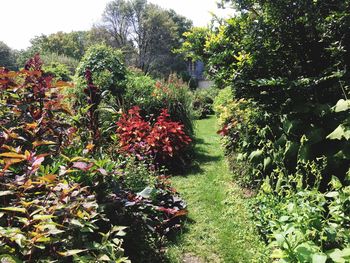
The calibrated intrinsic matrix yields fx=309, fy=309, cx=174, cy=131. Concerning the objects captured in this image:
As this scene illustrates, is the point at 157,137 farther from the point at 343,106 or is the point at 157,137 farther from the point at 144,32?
the point at 144,32

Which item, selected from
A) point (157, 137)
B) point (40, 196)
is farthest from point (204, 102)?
point (40, 196)

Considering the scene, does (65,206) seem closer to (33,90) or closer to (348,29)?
(33,90)

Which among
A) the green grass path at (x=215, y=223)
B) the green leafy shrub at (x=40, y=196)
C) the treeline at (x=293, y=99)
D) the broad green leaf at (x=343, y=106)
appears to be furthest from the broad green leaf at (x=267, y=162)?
the green leafy shrub at (x=40, y=196)

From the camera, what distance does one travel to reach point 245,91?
12.6ft

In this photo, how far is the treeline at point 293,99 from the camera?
8.13 feet

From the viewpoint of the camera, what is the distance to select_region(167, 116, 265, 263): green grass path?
284 centimetres

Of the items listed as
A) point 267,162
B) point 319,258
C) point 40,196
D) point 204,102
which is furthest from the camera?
point 204,102

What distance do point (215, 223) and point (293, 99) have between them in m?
1.62

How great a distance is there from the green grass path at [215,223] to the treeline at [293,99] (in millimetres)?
273

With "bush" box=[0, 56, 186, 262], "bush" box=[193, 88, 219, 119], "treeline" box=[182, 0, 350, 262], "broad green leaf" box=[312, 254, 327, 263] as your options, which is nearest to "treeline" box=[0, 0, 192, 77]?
"bush" box=[193, 88, 219, 119]

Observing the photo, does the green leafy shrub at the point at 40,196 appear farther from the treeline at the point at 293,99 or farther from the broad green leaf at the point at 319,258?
the treeline at the point at 293,99

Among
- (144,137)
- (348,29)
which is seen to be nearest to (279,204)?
(348,29)

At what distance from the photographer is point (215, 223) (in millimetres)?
3494

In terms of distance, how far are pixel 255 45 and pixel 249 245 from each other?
221 cm
